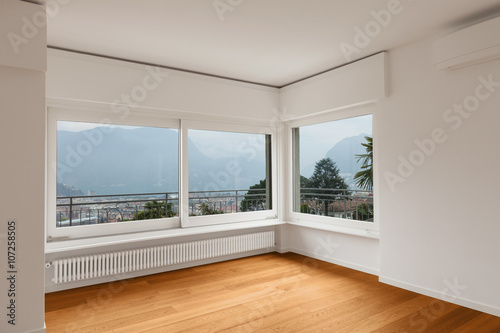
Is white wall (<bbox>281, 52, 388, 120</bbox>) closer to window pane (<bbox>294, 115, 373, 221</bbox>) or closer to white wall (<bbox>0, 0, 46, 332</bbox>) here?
window pane (<bbox>294, 115, 373, 221</bbox>)

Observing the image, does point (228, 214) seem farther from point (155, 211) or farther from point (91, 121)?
point (91, 121)

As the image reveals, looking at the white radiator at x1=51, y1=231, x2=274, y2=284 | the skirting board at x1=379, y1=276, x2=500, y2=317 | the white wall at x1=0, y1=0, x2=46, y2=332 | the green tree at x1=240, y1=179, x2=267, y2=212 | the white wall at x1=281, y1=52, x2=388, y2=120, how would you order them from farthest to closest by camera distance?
the green tree at x1=240, y1=179, x2=267, y2=212, the white wall at x1=281, y1=52, x2=388, y2=120, the white radiator at x1=51, y1=231, x2=274, y2=284, the skirting board at x1=379, y1=276, x2=500, y2=317, the white wall at x1=0, y1=0, x2=46, y2=332

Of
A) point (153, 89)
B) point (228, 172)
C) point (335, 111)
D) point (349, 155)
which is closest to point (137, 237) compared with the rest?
point (228, 172)

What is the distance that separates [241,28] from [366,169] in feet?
7.90

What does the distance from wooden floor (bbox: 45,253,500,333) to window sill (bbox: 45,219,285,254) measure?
0.52 m

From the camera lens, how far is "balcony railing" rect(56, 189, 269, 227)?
13.1 feet

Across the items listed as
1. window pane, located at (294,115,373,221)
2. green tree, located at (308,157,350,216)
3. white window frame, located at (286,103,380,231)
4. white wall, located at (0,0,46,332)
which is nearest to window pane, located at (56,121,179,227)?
white wall, located at (0,0,46,332)

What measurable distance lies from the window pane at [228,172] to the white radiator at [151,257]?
1.60ft

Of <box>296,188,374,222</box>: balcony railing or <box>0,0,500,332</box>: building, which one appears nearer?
<box>0,0,500,332</box>: building

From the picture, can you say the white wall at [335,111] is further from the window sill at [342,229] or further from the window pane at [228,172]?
the window pane at [228,172]

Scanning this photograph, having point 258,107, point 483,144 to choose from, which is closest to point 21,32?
point 258,107

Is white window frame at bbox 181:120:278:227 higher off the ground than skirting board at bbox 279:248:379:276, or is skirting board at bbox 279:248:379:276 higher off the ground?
white window frame at bbox 181:120:278:227

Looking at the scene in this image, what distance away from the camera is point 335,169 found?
478 centimetres

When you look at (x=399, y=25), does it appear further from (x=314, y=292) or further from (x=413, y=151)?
(x=314, y=292)
